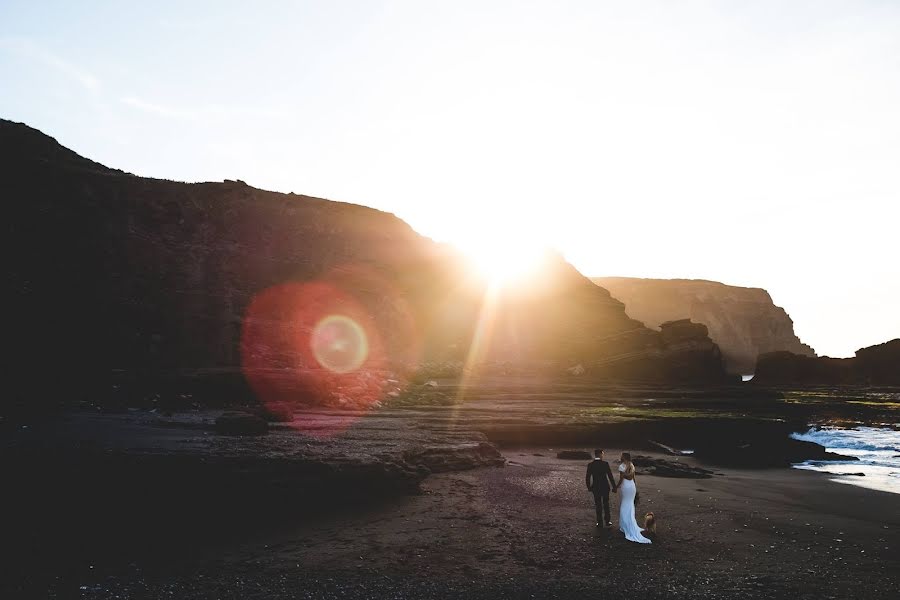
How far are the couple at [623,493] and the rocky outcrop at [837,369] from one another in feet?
271

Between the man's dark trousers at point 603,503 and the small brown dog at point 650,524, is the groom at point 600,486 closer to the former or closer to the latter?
the man's dark trousers at point 603,503

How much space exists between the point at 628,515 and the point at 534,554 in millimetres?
2528

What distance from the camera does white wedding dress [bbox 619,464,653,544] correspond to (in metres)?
12.1

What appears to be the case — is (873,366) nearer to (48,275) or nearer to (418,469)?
(418,469)

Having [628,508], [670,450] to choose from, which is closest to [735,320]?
[670,450]

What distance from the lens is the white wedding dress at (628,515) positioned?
1214 cm

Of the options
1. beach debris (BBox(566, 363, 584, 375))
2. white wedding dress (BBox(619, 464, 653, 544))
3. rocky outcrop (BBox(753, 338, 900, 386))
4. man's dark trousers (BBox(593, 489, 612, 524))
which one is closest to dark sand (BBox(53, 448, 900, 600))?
white wedding dress (BBox(619, 464, 653, 544))

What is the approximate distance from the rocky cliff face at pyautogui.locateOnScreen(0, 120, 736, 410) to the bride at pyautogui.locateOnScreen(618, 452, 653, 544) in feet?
78.9

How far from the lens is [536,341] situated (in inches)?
4331

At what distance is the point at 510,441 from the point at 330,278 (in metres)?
67.3

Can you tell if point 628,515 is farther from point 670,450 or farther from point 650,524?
point 670,450

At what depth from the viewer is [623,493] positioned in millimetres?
12578

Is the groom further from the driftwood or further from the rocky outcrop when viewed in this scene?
the rocky outcrop

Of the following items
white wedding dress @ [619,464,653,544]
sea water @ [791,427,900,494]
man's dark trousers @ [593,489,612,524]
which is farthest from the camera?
sea water @ [791,427,900,494]
